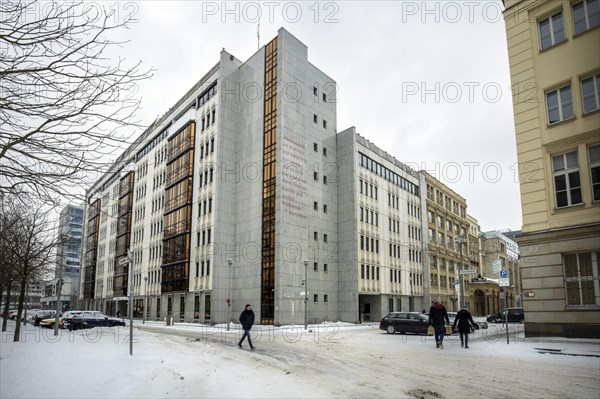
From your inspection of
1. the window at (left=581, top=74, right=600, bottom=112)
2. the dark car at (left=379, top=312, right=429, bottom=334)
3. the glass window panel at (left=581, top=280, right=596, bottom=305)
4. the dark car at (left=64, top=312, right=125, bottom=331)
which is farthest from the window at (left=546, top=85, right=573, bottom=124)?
the dark car at (left=64, top=312, right=125, bottom=331)

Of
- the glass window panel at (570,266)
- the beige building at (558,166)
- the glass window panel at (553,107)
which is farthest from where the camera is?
the glass window panel at (553,107)

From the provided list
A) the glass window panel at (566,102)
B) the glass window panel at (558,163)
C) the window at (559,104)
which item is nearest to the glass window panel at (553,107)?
the window at (559,104)

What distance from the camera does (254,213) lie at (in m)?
43.5

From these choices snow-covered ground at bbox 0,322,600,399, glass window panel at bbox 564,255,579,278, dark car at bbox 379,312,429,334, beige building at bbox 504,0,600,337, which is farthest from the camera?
dark car at bbox 379,312,429,334

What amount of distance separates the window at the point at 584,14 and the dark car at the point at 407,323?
17388 mm

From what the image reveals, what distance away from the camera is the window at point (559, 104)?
18594mm

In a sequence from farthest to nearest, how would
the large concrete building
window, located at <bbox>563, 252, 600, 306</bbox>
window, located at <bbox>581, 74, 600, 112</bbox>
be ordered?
the large concrete building → window, located at <bbox>563, 252, 600, 306</bbox> → window, located at <bbox>581, 74, 600, 112</bbox>

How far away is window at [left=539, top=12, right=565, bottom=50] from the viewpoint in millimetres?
19281

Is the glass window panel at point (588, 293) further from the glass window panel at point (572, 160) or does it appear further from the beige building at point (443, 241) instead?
the beige building at point (443, 241)

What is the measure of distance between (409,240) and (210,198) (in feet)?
95.5

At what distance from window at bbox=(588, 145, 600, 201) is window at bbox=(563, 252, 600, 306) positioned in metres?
2.54

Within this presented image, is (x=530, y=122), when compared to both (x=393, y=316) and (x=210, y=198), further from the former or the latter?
(x=210, y=198)

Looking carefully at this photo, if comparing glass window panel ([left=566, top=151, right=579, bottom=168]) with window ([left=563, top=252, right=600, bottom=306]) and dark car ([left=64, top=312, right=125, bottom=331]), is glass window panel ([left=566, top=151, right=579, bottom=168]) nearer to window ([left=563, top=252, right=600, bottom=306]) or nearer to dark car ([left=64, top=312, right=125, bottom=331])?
window ([left=563, top=252, right=600, bottom=306])

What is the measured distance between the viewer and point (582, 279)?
1812 cm
